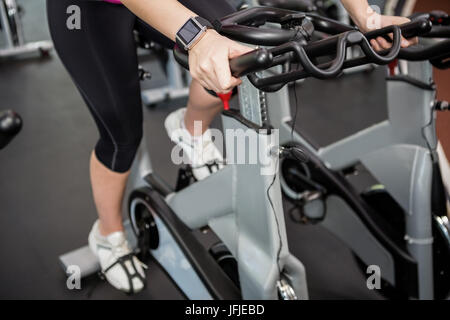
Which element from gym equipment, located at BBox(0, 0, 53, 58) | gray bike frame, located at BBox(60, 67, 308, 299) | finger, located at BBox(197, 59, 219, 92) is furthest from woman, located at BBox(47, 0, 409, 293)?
gym equipment, located at BBox(0, 0, 53, 58)

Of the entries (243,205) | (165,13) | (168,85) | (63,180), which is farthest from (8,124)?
(168,85)

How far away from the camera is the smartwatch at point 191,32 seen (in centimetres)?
93

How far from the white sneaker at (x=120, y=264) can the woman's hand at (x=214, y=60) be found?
1.03 m

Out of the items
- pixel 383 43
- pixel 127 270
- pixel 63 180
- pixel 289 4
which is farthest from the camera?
pixel 63 180

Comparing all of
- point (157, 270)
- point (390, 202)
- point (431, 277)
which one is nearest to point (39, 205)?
point (157, 270)

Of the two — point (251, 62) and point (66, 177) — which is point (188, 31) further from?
point (66, 177)

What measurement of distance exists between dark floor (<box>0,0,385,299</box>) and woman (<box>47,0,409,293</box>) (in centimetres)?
24

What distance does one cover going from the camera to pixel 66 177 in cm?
269

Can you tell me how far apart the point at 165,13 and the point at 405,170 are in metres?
1.04

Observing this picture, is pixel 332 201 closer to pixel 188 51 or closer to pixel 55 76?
pixel 188 51

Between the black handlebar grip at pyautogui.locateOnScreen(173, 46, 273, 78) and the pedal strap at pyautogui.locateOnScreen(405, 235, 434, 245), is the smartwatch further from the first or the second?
the pedal strap at pyautogui.locateOnScreen(405, 235, 434, 245)

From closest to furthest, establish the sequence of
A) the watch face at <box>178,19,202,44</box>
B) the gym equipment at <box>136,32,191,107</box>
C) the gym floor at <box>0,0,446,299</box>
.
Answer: the watch face at <box>178,19,202,44</box>, the gym floor at <box>0,0,446,299</box>, the gym equipment at <box>136,32,191,107</box>

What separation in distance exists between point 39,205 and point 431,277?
1734mm

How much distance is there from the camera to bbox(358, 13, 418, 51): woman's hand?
1154 millimetres
